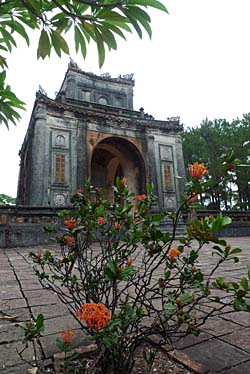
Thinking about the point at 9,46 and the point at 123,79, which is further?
the point at 123,79

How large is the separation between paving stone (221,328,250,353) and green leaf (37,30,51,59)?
208 centimetres

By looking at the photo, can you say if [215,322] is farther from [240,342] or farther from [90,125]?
[90,125]

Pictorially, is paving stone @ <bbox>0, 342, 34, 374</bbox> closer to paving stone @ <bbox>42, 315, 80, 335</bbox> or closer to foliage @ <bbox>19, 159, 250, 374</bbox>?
paving stone @ <bbox>42, 315, 80, 335</bbox>

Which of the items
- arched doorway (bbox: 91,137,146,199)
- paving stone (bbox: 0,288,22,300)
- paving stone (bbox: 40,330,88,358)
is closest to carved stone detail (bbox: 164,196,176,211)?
arched doorway (bbox: 91,137,146,199)

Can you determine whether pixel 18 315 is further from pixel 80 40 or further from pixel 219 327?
pixel 80 40

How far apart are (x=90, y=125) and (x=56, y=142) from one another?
2.30m

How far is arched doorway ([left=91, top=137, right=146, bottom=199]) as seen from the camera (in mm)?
15094

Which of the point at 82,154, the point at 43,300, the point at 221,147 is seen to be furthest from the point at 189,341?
the point at 221,147

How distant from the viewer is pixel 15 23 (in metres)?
1.51

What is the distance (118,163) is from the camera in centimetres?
1778

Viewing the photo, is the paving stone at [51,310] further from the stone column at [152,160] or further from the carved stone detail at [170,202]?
the carved stone detail at [170,202]

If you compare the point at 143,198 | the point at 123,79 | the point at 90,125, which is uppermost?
the point at 123,79

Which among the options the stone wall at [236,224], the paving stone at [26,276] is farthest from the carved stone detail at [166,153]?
the paving stone at [26,276]

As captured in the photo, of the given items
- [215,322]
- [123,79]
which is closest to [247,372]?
[215,322]
